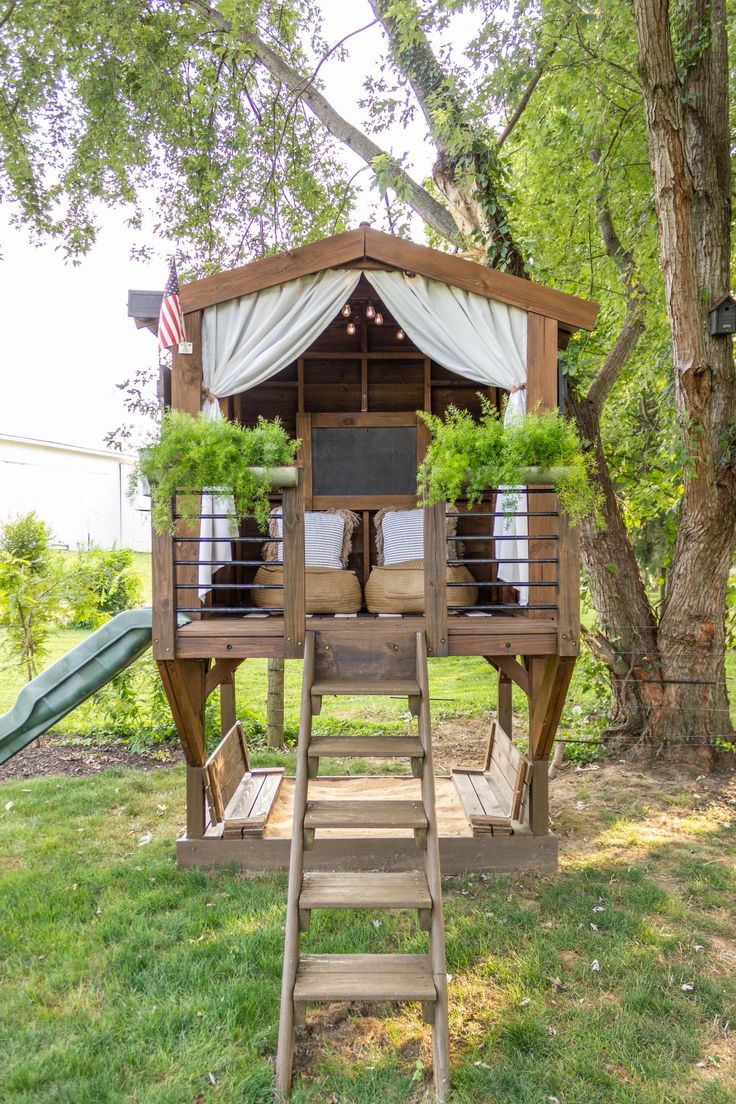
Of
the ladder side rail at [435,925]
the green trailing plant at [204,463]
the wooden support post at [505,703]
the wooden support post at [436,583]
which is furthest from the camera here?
the wooden support post at [505,703]

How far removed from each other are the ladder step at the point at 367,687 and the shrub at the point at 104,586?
429cm

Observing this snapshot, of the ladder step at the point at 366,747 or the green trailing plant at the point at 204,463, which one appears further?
the green trailing plant at the point at 204,463

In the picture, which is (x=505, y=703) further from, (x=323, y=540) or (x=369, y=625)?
(x=369, y=625)

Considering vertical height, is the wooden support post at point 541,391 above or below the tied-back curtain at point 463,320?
below

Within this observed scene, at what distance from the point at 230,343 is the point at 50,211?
543 cm

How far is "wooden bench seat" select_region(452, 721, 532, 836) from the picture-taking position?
15.3ft

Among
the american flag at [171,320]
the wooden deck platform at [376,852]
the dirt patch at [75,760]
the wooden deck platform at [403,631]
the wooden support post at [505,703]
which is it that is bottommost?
the dirt patch at [75,760]

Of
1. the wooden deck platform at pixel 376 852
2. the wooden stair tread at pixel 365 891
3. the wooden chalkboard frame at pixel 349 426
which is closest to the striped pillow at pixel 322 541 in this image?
Answer: the wooden chalkboard frame at pixel 349 426

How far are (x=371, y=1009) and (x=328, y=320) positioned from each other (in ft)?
12.3

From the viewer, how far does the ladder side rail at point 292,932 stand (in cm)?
265

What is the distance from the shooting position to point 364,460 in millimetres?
6336

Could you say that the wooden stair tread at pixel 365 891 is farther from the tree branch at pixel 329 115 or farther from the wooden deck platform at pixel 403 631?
the tree branch at pixel 329 115

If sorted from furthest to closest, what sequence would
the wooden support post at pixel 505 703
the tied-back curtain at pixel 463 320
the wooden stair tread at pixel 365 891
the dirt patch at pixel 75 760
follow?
the dirt patch at pixel 75 760 → the wooden support post at pixel 505 703 → the tied-back curtain at pixel 463 320 → the wooden stair tread at pixel 365 891

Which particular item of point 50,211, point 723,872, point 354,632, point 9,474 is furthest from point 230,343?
point 9,474
